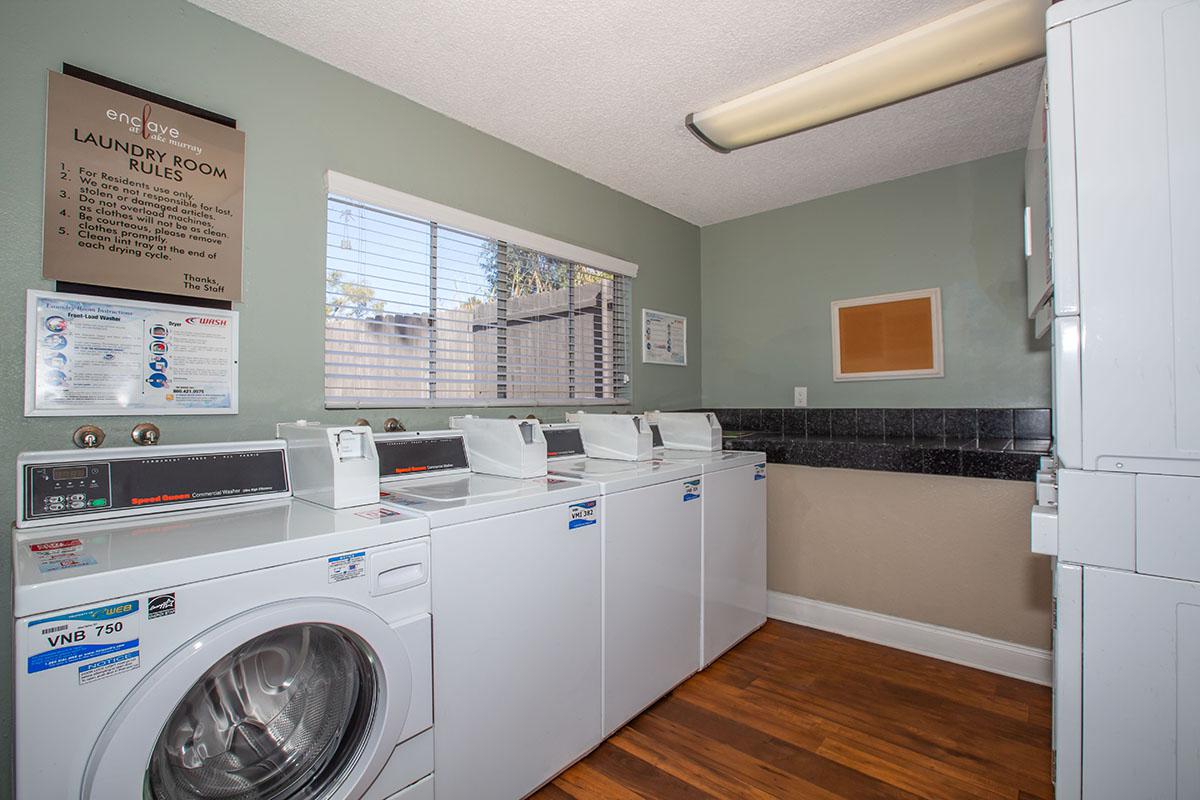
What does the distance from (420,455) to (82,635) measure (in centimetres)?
116

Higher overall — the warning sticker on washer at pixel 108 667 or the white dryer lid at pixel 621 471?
the white dryer lid at pixel 621 471

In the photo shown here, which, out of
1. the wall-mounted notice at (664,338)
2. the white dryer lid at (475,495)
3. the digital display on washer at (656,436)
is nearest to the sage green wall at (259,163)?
the white dryer lid at (475,495)

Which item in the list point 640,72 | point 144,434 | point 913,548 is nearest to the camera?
point 144,434

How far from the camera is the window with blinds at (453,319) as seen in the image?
2145 millimetres

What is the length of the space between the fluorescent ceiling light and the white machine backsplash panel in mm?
697

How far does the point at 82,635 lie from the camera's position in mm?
948

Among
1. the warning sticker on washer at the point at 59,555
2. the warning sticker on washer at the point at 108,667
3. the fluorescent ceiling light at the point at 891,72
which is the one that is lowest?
the warning sticker on washer at the point at 108,667

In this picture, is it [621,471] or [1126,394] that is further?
[621,471]

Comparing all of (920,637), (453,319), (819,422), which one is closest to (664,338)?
(819,422)

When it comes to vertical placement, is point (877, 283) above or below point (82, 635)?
above

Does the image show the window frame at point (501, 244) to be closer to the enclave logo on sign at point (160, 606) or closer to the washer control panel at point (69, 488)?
the washer control panel at point (69, 488)

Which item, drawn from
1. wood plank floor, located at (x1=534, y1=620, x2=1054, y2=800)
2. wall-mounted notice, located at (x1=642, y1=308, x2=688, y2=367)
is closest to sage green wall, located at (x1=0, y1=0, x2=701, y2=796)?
wall-mounted notice, located at (x1=642, y1=308, x2=688, y2=367)

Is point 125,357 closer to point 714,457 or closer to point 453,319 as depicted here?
point 453,319

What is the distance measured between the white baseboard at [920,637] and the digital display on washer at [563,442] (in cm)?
150
